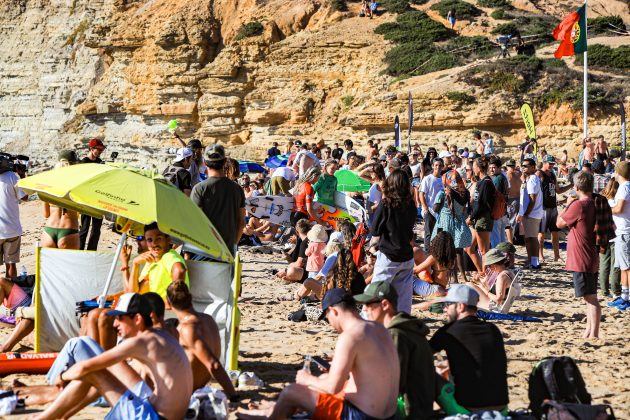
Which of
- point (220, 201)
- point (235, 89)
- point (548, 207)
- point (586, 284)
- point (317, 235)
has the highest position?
point (235, 89)

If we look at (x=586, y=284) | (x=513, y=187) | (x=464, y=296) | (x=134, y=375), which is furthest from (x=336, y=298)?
(x=513, y=187)

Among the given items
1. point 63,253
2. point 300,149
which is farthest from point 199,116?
point 63,253

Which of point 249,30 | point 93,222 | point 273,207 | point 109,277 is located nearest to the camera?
point 109,277

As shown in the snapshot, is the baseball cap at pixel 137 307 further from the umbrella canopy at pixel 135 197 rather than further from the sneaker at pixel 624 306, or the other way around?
the sneaker at pixel 624 306

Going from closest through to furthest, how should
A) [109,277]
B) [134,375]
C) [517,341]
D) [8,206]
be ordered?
[134,375] < [109,277] < [517,341] < [8,206]

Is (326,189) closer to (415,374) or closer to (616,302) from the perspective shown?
(616,302)

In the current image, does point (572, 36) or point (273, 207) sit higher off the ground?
point (572, 36)

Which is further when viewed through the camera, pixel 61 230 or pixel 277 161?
pixel 277 161

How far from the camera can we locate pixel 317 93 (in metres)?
40.3

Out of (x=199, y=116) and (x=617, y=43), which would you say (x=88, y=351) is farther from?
(x=199, y=116)

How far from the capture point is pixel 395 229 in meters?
8.02

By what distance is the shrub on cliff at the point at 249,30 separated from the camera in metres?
42.8

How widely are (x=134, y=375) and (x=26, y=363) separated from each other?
72.9 inches

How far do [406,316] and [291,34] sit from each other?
38.8 meters
